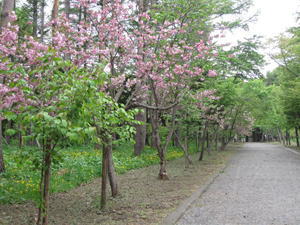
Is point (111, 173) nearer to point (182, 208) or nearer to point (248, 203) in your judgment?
point (182, 208)

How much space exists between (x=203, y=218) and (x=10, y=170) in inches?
217

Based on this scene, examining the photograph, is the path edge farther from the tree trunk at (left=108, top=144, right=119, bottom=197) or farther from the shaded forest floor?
the tree trunk at (left=108, top=144, right=119, bottom=197)

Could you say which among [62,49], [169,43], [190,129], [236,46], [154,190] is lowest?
[154,190]

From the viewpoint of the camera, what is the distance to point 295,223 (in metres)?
4.50

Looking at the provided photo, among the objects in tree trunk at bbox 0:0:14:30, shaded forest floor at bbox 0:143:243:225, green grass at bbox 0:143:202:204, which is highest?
tree trunk at bbox 0:0:14:30

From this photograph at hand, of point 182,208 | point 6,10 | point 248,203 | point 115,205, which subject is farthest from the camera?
point 6,10

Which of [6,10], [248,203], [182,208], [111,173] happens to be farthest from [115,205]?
[6,10]

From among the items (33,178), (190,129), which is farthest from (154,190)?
(190,129)

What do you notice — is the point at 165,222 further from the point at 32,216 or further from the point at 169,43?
the point at 169,43

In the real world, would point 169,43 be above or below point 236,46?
below

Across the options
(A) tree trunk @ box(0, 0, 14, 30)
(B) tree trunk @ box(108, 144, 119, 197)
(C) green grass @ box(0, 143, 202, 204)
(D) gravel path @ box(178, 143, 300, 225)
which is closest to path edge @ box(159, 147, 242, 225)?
(D) gravel path @ box(178, 143, 300, 225)

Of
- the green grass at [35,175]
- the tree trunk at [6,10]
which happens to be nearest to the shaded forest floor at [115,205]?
the green grass at [35,175]

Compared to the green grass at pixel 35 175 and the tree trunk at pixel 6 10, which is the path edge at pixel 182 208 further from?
the tree trunk at pixel 6 10

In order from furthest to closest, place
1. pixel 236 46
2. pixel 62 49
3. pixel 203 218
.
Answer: pixel 236 46 < pixel 62 49 < pixel 203 218
